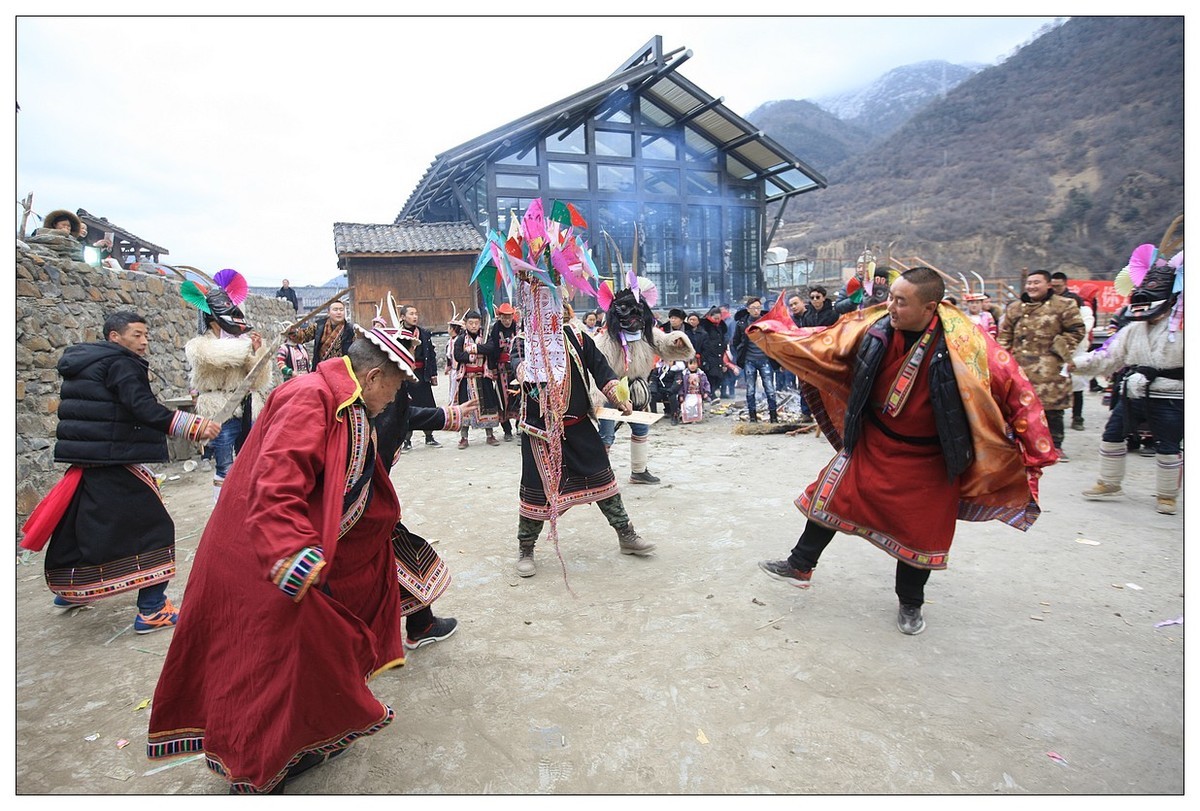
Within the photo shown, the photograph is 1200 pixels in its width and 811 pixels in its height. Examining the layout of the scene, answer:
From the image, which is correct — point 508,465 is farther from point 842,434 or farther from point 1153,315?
point 1153,315

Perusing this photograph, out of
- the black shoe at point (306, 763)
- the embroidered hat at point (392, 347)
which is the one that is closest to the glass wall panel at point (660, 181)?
the embroidered hat at point (392, 347)

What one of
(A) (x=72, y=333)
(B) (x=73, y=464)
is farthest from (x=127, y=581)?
(A) (x=72, y=333)

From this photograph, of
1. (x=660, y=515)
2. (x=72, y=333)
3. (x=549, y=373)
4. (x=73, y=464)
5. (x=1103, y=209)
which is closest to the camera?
(x=73, y=464)

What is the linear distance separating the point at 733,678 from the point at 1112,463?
421 centimetres

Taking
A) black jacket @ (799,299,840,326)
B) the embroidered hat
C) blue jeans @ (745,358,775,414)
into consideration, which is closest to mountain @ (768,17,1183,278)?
blue jeans @ (745,358,775,414)

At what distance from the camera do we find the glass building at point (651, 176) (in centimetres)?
1555

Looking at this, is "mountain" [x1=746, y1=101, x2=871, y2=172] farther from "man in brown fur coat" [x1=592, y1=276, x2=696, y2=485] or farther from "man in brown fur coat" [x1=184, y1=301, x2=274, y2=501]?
"man in brown fur coat" [x1=184, y1=301, x2=274, y2=501]

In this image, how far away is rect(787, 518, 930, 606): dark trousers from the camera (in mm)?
3111

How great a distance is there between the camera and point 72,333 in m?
5.51

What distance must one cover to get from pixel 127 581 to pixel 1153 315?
266 inches

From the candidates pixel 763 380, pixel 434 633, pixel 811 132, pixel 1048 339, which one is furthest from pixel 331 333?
pixel 811 132

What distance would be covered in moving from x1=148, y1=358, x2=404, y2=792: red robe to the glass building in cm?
1389

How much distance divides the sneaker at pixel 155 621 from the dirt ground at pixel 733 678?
5 centimetres

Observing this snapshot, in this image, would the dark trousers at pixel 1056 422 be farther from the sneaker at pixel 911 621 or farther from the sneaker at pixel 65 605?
the sneaker at pixel 65 605
